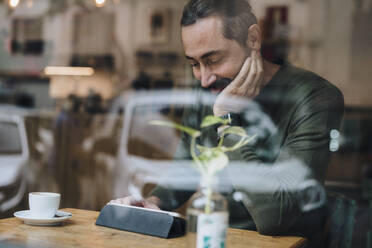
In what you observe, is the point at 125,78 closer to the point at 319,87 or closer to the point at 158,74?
the point at 158,74

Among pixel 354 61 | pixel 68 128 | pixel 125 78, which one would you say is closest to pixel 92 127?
pixel 68 128

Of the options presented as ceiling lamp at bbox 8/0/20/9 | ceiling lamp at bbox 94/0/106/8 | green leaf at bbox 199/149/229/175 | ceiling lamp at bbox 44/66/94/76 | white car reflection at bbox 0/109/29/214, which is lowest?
white car reflection at bbox 0/109/29/214

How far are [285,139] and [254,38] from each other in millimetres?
454

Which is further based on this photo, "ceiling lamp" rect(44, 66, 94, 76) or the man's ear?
"ceiling lamp" rect(44, 66, 94, 76)

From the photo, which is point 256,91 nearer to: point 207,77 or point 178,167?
point 207,77

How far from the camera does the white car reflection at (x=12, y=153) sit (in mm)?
3430

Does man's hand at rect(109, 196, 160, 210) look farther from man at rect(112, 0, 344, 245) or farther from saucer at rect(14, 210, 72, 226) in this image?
saucer at rect(14, 210, 72, 226)

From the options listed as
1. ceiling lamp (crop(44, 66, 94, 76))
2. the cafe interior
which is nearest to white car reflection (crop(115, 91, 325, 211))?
the cafe interior

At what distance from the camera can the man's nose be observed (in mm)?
2135

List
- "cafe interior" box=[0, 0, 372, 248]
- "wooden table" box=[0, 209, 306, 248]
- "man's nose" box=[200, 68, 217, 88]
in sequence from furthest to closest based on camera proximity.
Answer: "cafe interior" box=[0, 0, 372, 248], "man's nose" box=[200, 68, 217, 88], "wooden table" box=[0, 209, 306, 248]

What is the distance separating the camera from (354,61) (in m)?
3.22

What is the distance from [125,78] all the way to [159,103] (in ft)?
1.89

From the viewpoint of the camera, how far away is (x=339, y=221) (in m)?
2.01

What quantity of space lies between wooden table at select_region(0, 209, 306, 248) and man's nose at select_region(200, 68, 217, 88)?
71 centimetres
